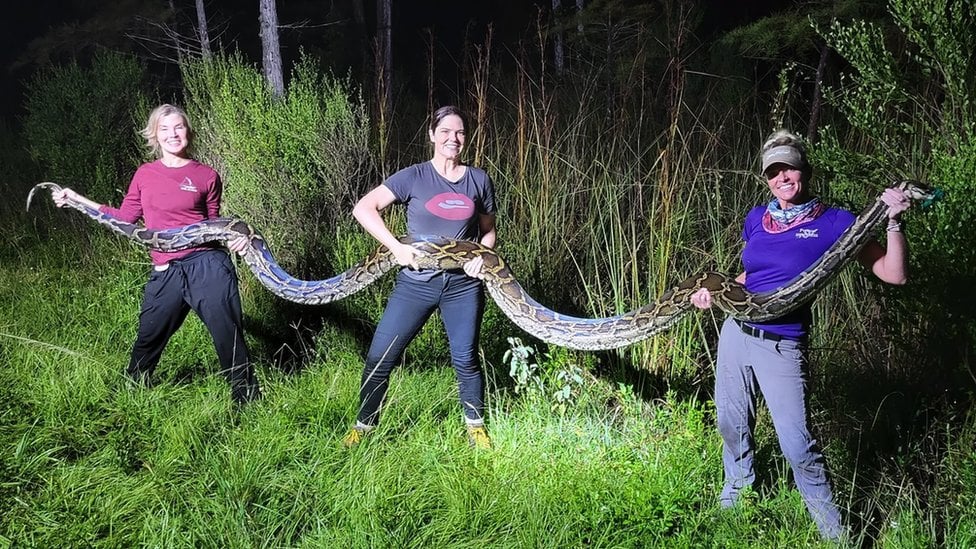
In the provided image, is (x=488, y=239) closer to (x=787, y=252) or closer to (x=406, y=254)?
(x=406, y=254)

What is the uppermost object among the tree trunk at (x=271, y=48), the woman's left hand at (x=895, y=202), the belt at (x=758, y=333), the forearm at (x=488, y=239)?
the tree trunk at (x=271, y=48)

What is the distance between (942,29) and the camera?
3285 millimetres

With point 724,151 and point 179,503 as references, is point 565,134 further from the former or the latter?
point 179,503

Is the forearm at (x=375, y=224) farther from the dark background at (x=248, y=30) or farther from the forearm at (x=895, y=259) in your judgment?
the dark background at (x=248, y=30)

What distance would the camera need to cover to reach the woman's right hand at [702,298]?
3.20m

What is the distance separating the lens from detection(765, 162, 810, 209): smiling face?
2.88 meters

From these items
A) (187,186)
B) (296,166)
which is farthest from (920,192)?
(296,166)

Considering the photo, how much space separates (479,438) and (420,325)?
0.75 meters

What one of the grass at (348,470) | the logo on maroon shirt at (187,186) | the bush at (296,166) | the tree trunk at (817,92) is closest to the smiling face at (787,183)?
the grass at (348,470)

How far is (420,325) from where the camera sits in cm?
389

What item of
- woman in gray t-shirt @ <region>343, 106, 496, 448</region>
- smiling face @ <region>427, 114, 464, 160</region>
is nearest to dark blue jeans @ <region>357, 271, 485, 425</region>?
woman in gray t-shirt @ <region>343, 106, 496, 448</region>

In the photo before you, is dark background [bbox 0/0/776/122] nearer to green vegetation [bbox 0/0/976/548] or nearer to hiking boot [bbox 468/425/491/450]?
green vegetation [bbox 0/0/976/548]

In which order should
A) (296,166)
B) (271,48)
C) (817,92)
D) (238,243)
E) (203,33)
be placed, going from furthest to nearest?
(203,33) < (271,48) < (296,166) < (817,92) < (238,243)

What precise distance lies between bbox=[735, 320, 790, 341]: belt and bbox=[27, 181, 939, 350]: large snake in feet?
0.21
